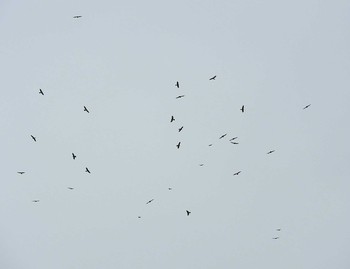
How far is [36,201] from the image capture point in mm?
106438

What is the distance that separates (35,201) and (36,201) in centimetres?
57

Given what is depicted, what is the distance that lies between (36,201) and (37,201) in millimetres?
369

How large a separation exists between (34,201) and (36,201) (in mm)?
573

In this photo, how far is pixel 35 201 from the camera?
105875mm

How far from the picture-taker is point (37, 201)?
10625cm

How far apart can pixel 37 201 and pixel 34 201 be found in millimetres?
725

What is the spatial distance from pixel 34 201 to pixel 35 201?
0.32 metres

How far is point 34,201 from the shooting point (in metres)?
106

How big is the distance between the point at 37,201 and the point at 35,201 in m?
0.54
